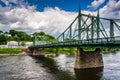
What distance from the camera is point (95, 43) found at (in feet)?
187

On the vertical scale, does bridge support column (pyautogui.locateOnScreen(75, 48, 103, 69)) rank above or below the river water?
above

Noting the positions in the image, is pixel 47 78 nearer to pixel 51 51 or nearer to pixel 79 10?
pixel 79 10

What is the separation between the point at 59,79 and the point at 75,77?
13.3 ft

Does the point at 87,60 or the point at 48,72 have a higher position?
the point at 87,60

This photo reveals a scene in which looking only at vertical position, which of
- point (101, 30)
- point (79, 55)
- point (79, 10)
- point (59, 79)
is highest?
point (79, 10)

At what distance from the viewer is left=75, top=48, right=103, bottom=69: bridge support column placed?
220 ft

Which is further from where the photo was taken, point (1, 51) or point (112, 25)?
point (1, 51)

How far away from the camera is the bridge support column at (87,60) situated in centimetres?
6719

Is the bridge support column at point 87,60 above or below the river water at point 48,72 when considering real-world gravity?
above

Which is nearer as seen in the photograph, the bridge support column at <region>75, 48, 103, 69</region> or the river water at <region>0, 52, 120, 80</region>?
the river water at <region>0, 52, 120, 80</region>

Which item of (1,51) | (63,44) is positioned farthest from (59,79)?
(1,51)

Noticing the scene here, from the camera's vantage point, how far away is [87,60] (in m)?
67.9

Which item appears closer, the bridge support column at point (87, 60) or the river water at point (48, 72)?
the river water at point (48, 72)

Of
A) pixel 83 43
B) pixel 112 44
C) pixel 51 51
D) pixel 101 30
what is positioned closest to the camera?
pixel 112 44
